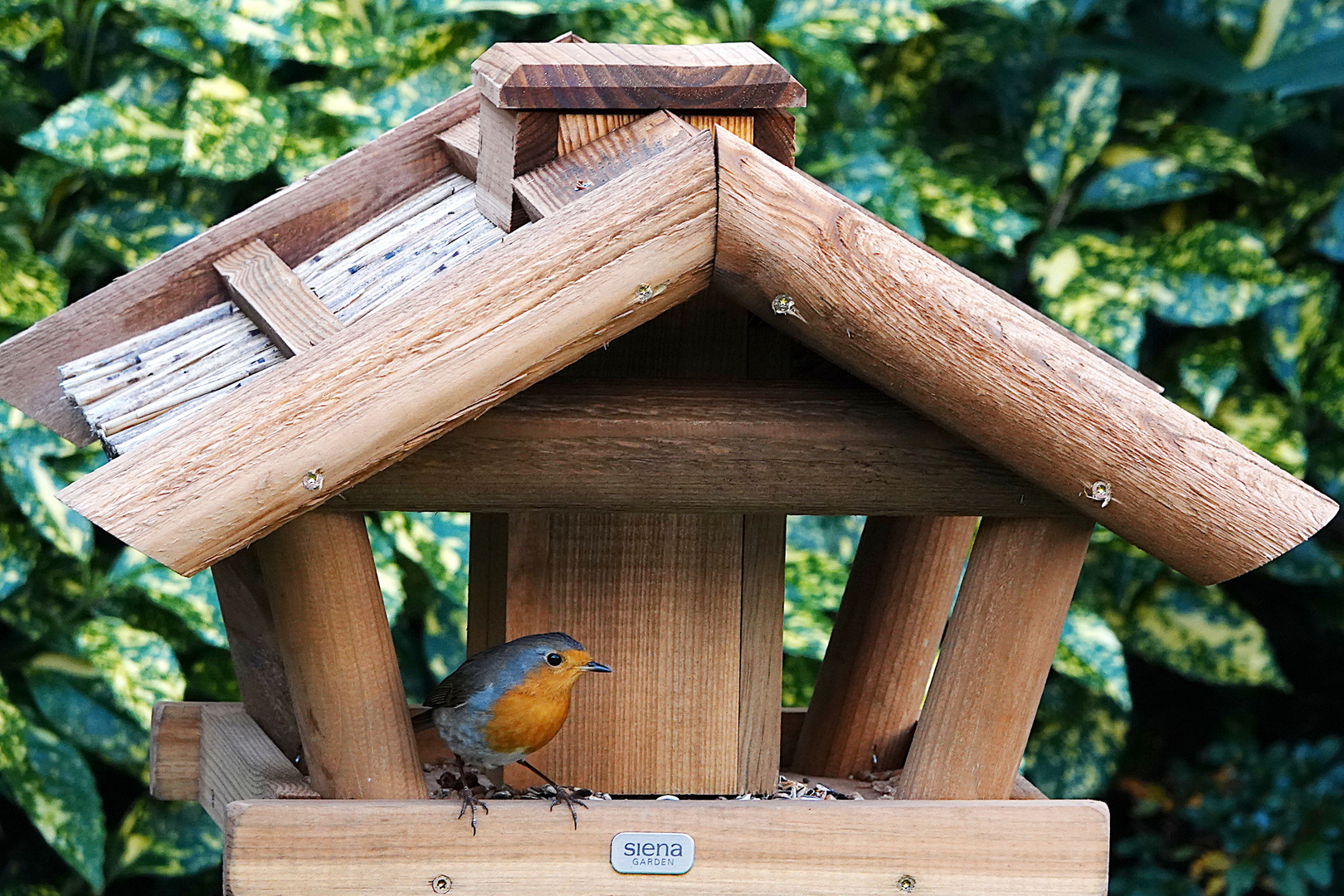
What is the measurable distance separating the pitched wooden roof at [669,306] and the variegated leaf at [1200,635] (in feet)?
5.53

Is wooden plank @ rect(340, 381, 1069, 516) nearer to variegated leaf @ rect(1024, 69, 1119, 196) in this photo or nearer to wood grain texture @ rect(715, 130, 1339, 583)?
wood grain texture @ rect(715, 130, 1339, 583)

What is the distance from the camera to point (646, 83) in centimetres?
104

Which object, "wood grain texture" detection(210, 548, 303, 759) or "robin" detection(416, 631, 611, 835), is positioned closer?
"robin" detection(416, 631, 611, 835)

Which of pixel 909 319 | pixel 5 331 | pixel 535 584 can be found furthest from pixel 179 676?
pixel 909 319

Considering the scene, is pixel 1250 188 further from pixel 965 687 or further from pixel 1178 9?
pixel 965 687

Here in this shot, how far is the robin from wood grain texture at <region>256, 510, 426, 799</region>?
59 millimetres

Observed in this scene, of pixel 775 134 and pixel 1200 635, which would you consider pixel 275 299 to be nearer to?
pixel 775 134

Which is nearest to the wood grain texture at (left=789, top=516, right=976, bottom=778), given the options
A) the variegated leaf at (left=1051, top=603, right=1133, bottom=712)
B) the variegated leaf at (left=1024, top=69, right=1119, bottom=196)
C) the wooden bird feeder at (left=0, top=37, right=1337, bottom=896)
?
the wooden bird feeder at (left=0, top=37, right=1337, bottom=896)

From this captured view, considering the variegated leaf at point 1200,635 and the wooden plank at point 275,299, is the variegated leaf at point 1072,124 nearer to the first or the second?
the variegated leaf at point 1200,635

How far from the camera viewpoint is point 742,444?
109 cm

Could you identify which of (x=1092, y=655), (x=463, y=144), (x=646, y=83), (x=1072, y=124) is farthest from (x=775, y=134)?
(x=1072, y=124)

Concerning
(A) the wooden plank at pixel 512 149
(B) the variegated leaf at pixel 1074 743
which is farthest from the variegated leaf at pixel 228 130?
(B) the variegated leaf at pixel 1074 743

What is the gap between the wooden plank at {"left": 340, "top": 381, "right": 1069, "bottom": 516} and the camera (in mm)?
1084

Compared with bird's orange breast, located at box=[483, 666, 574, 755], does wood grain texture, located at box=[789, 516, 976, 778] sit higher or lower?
lower
